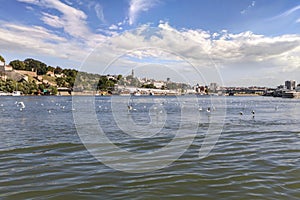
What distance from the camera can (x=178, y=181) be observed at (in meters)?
9.55

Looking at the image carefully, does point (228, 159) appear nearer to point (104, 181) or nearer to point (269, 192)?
point (269, 192)

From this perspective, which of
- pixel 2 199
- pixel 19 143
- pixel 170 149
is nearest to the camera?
pixel 2 199

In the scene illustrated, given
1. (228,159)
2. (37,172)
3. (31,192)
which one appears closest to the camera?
(31,192)

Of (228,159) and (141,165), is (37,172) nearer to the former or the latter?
(141,165)

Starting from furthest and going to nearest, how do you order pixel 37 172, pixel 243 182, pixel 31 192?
1. pixel 37 172
2. pixel 243 182
3. pixel 31 192

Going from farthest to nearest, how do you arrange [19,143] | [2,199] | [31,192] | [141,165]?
[19,143] < [141,165] < [31,192] < [2,199]

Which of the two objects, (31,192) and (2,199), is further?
(31,192)

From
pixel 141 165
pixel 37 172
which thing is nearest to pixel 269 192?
pixel 141 165

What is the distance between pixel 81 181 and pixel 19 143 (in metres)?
8.89

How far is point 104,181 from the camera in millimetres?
9438

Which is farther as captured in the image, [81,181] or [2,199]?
[81,181]

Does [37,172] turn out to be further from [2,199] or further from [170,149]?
[170,149]

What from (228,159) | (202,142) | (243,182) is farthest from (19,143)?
(243,182)

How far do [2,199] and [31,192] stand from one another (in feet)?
2.60
